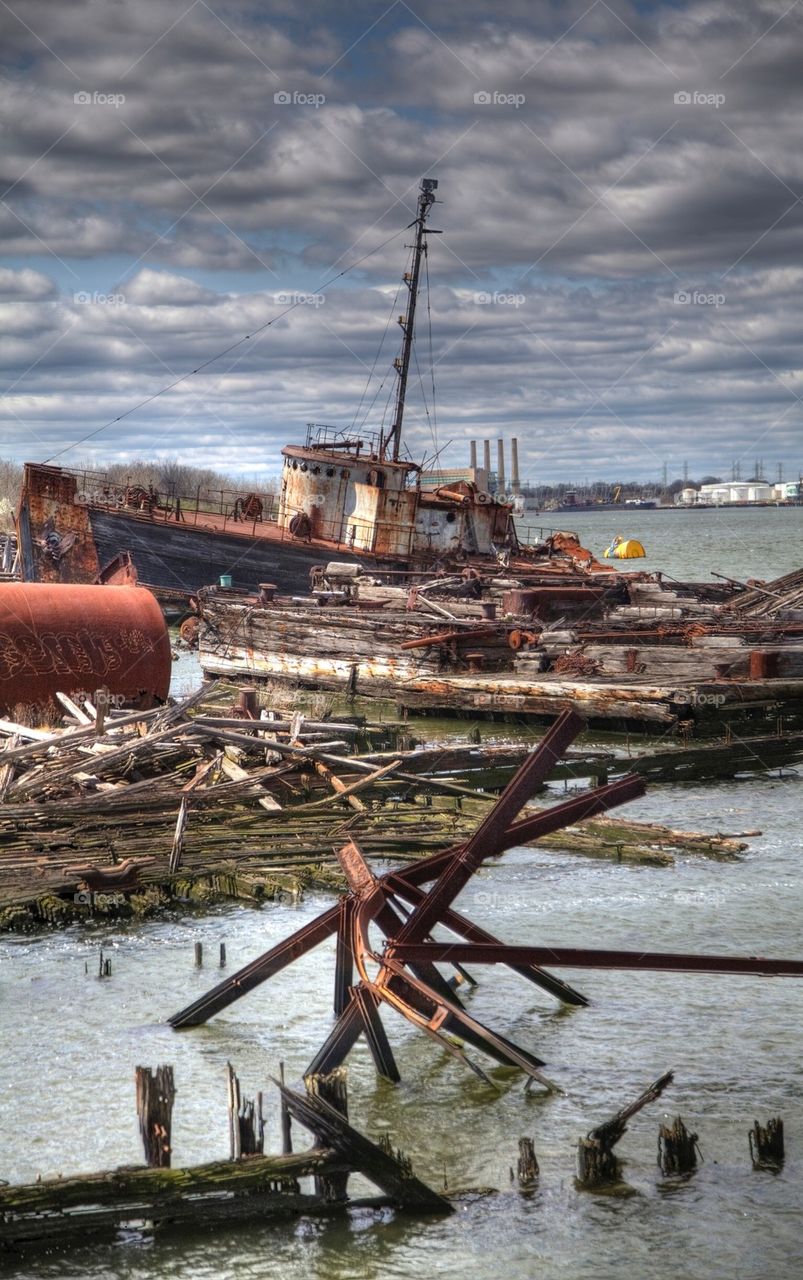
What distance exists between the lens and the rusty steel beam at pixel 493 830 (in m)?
7.27

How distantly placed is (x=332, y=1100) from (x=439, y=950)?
45.7 inches

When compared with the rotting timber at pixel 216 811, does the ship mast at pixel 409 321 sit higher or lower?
higher

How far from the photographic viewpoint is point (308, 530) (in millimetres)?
41375

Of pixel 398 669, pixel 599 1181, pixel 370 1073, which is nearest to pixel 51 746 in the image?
pixel 370 1073

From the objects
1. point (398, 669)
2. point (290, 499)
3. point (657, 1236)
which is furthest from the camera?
point (290, 499)

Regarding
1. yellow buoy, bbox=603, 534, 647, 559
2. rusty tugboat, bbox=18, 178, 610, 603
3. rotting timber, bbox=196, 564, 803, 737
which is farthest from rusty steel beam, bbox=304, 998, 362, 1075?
yellow buoy, bbox=603, 534, 647, 559

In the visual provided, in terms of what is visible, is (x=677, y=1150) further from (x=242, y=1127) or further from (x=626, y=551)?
(x=626, y=551)

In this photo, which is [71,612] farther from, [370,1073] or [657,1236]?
[657,1236]

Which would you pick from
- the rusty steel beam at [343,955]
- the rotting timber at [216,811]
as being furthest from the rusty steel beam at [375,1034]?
the rotting timber at [216,811]

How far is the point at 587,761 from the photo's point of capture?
1675cm

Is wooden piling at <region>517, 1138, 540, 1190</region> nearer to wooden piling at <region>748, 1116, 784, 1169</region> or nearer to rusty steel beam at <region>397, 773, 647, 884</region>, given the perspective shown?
wooden piling at <region>748, 1116, 784, 1169</region>

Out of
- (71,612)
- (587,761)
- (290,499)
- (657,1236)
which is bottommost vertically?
(657,1236)

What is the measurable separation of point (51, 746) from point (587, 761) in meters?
6.84

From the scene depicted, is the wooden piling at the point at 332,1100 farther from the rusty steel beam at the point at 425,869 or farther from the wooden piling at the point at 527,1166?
the rusty steel beam at the point at 425,869
